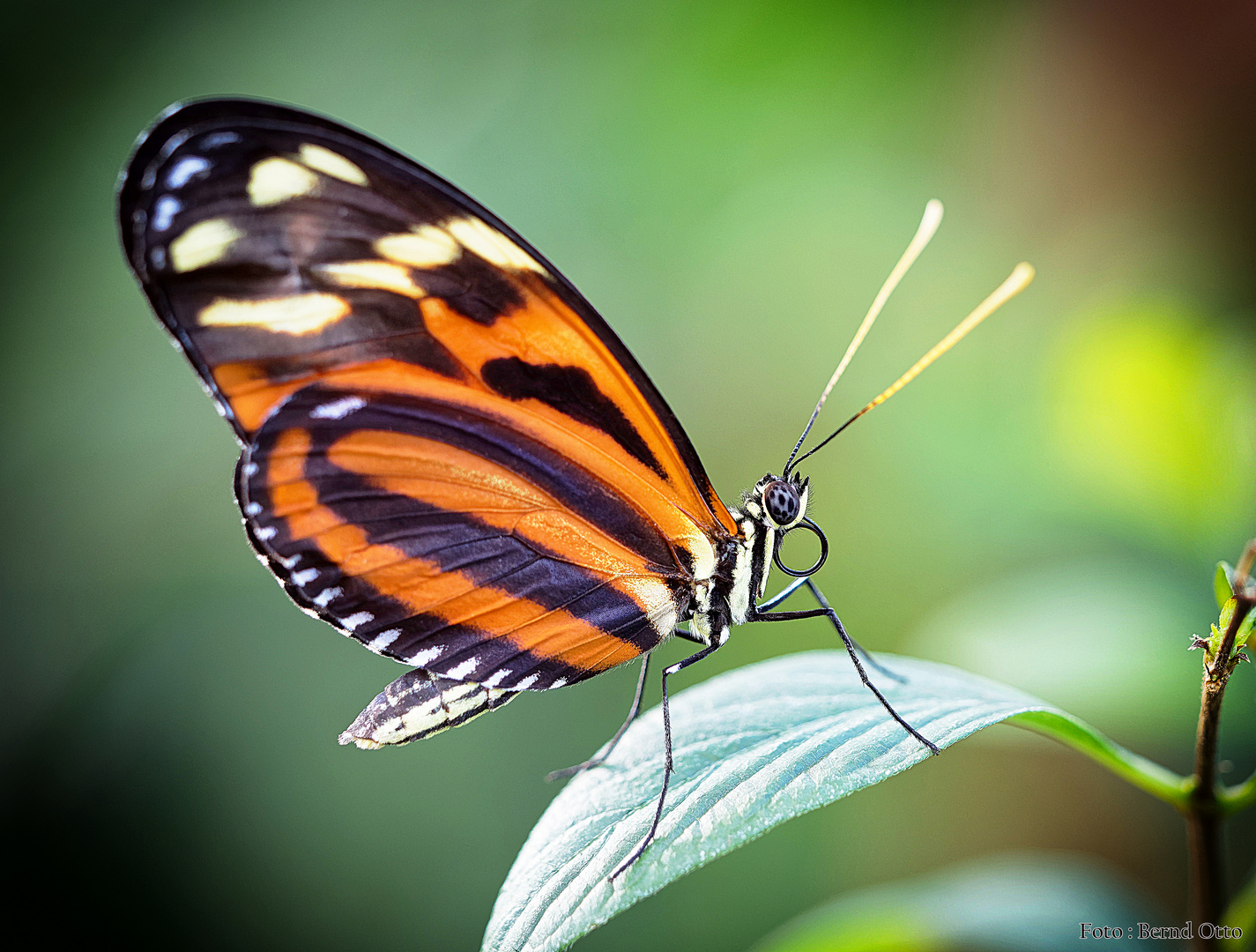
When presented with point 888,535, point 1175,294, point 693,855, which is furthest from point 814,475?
point 693,855

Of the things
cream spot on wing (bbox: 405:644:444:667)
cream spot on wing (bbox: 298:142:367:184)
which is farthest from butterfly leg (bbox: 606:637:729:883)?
cream spot on wing (bbox: 298:142:367:184)

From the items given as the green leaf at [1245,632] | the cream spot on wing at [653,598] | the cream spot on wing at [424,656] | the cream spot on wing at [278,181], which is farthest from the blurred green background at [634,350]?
the cream spot on wing at [278,181]

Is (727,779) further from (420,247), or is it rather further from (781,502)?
(420,247)

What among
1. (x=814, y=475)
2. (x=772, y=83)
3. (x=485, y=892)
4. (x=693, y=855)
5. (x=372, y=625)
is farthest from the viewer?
(x=772, y=83)

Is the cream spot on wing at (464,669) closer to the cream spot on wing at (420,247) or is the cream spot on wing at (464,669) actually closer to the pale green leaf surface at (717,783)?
the pale green leaf surface at (717,783)

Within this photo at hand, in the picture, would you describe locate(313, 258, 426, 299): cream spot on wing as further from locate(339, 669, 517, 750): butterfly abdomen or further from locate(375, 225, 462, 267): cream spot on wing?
locate(339, 669, 517, 750): butterfly abdomen

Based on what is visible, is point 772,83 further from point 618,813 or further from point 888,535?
point 618,813
